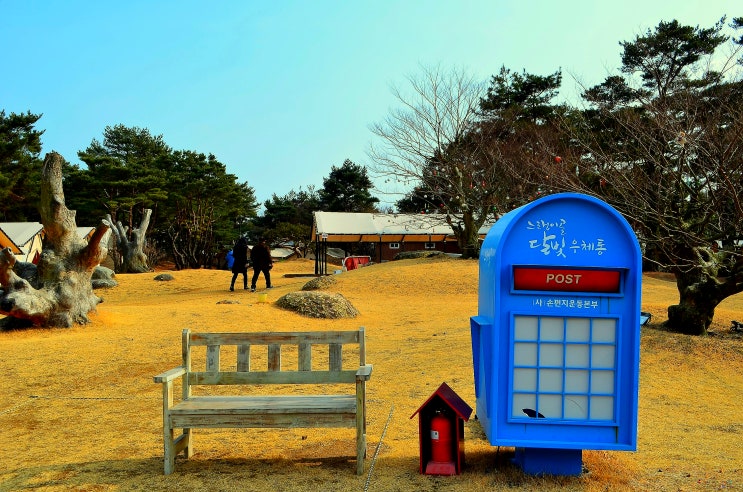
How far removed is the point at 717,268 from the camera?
1080 centimetres

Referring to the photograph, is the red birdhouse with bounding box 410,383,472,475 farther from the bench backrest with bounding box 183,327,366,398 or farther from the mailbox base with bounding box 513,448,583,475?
the bench backrest with bounding box 183,327,366,398

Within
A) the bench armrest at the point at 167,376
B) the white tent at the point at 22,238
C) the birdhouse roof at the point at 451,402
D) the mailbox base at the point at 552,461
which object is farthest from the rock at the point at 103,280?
the mailbox base at the point at 552,461

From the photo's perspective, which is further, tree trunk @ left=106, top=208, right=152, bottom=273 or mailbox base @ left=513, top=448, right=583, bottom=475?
tree trunk @ left=106, top=208, right=152, bottom=273

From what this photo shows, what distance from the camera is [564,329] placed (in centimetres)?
443

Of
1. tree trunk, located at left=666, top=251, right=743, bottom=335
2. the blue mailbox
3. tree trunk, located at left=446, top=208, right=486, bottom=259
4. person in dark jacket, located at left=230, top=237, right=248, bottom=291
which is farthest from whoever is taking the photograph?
tree trunk, located at left=446, top=208, right=486, bottom=259

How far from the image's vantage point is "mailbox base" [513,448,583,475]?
4516 millimetres

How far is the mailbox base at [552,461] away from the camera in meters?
4.52

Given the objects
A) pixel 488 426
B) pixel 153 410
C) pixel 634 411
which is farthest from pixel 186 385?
pixel 634 411

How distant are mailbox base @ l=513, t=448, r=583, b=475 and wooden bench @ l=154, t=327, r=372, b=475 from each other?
1161 millimetres

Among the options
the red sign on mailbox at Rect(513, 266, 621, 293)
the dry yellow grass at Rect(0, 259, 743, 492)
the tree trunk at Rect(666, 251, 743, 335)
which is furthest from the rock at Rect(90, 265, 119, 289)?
the red sign on mailbox at Rect(513, 266, 621, 293)

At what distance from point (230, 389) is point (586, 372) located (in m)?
4.57

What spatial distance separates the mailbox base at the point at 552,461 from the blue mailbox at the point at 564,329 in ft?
0.51

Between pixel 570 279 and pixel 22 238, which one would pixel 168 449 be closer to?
pixel 570 279

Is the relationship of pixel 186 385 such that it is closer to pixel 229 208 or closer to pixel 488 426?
pixel 488 426
